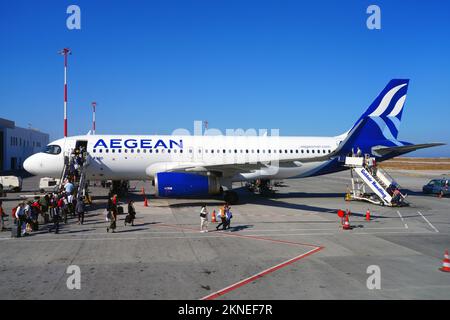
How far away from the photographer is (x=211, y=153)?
2711 cm

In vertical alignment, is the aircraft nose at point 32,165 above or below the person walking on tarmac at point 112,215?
above

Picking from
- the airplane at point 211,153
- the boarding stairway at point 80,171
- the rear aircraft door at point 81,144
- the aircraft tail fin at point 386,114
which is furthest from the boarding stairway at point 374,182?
the rear aircraft door at point 81,144

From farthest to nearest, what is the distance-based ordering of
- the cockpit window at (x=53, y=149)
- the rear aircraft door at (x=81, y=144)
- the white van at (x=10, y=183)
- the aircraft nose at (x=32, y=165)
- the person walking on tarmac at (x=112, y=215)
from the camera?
1. the white van at (x=10, y=183)
2. the rear aircraft door at (x=81, y=144)
3. the cockpit window at (x=53, y=149)
4. the aircraft nose at (x=32, y=165)
5. the person walking on tarmac at (x=112, y=215)

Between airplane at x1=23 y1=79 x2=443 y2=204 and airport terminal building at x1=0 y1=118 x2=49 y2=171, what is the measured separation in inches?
1595

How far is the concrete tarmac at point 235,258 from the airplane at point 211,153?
3.53 m

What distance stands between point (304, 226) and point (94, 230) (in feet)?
33.5

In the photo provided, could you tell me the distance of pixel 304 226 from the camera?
17.8 m

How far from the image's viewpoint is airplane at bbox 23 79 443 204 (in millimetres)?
23078

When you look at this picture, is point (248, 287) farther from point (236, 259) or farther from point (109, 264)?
point (109, 264)

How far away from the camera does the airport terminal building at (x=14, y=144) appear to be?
61.1m

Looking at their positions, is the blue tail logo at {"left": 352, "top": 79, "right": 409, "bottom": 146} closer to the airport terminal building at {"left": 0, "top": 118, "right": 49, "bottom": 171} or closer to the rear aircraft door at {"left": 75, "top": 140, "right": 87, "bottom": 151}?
the rear aircraft door at {"left": 75, "top": 140, "right": 87, "bottom": 151}

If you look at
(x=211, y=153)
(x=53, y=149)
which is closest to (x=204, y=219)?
(x=211, y=153)

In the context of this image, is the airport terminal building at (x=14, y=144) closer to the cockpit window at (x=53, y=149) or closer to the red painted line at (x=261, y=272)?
the cockpit window at (x=53, y=149)

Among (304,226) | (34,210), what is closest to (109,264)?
(34,210)
